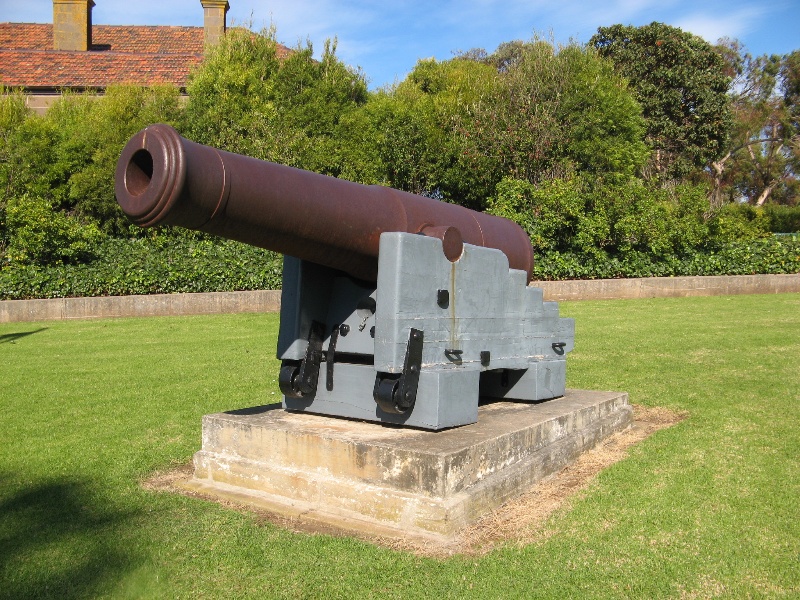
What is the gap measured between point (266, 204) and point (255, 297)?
1208cm

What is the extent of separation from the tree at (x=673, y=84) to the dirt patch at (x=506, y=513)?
28063mm

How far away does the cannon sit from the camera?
3.60 meters

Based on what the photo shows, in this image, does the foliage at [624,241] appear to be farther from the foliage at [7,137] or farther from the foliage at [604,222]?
the foliage at [7,137]

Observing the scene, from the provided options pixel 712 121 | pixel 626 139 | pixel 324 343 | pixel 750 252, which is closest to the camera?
pixel 324 343

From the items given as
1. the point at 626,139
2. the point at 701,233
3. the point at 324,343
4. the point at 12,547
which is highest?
the point at 626,139

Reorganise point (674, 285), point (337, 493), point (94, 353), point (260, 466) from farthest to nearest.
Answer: point (674, 285) < point (94, 353) < point (260, 466) < point (337, 493)

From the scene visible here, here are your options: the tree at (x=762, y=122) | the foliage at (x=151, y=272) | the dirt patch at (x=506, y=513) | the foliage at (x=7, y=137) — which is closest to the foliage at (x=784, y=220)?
the tree at (x=762, y=122)

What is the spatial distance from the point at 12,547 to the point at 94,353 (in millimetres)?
7294

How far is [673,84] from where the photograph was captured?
1275 inches

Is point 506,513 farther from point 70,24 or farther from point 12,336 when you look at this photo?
point 70,24

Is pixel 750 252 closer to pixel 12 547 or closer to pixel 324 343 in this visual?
pixel 324 343

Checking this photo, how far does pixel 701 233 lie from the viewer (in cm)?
1839

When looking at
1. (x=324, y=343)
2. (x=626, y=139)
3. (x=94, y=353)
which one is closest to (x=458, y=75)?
(x=626, y=139)

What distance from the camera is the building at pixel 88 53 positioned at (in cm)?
2827
